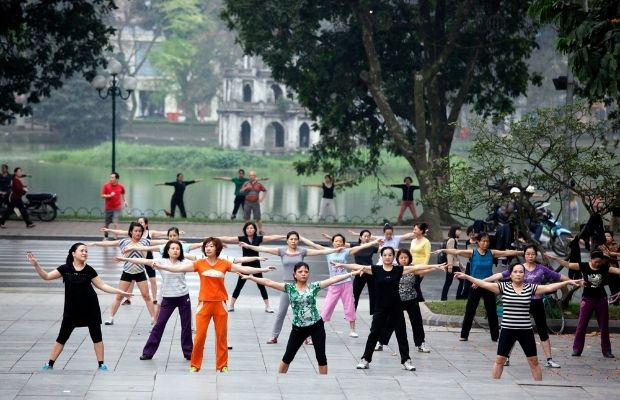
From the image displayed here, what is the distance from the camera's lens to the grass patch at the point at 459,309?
2183cm

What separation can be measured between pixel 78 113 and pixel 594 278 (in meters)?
89.4

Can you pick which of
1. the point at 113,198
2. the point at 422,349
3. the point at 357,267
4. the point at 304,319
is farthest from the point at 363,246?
the point at 113,198

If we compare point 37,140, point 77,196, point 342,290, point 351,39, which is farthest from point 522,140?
point 37,140

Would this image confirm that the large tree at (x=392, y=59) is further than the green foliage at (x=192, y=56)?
No

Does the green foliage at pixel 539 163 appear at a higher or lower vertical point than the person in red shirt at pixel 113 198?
higher

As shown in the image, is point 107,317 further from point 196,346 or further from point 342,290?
point 196,346

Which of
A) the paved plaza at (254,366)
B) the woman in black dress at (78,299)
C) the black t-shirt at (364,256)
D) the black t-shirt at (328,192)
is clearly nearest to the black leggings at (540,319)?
the paved plaza at (254,366)

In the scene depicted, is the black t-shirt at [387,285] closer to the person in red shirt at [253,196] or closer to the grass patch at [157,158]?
the person in red shirt at [253,196]

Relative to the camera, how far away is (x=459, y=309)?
22.0 meters

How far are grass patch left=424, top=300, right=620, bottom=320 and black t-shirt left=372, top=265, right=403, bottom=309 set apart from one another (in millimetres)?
5293

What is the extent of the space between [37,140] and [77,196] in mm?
37307

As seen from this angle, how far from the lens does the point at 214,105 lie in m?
132

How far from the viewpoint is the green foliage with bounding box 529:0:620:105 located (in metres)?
17.0

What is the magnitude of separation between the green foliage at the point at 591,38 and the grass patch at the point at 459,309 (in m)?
5.19
